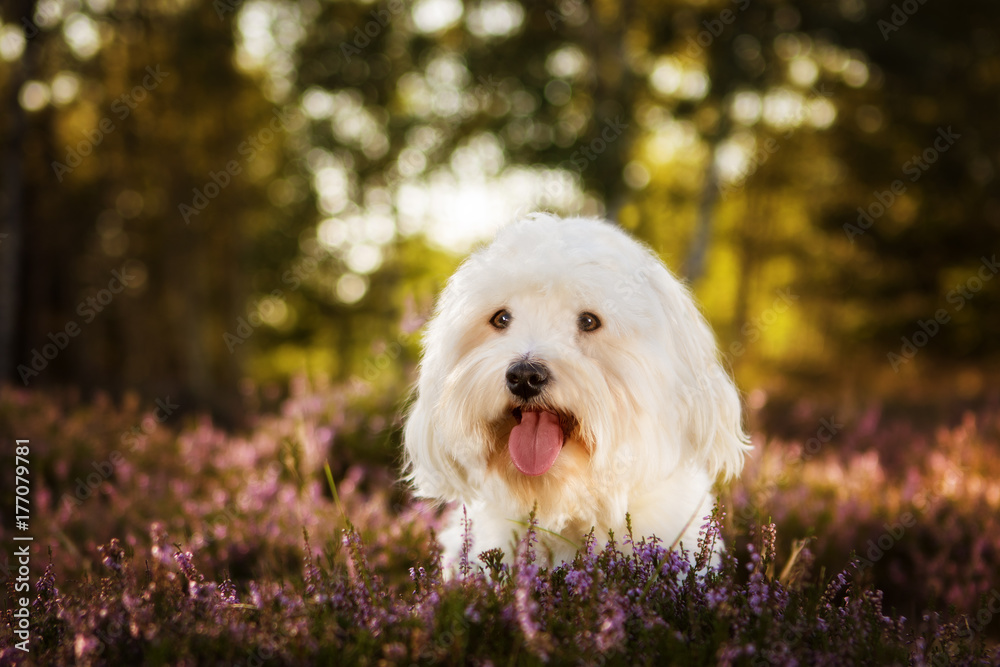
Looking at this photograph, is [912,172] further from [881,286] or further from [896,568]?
[896,568]

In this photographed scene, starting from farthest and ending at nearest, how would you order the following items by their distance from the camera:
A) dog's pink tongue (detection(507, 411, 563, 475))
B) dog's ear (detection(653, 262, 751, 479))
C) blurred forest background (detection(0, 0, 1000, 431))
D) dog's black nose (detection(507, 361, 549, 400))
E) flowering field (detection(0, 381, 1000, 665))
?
blurred forest background (detection(0, 0, 1000, 431))
dog's ear (detection(653, 262, 751, 479))
dog's pink tongue (detection(507, 411, 563, 475))
dog's black nose (detection(507, 361, 549, 400))
flowering field (detection(0, 381, 1000, 665))

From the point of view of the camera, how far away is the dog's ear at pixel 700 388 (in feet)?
8.59

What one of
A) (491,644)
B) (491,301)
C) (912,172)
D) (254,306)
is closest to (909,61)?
(912,172)

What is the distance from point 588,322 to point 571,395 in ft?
1.10

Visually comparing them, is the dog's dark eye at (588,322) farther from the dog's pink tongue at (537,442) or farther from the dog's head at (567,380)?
the dog's pink tongue at (537,442)

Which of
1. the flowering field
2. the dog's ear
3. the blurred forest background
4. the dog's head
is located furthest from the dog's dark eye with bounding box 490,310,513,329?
the blurred forest background

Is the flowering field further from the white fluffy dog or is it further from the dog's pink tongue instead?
the dog's pink tongue

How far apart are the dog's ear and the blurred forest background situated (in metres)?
4.99

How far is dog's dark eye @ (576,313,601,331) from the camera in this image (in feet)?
8.39

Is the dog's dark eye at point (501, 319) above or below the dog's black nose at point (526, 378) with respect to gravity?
above

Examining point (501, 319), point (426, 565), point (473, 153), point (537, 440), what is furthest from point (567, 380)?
point (473, 153)

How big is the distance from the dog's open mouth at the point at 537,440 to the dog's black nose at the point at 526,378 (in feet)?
0.40

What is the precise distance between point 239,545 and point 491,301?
7.37 ft

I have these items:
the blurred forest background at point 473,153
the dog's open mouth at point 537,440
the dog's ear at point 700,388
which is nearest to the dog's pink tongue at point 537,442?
the dog's open mouth at point 537,440
